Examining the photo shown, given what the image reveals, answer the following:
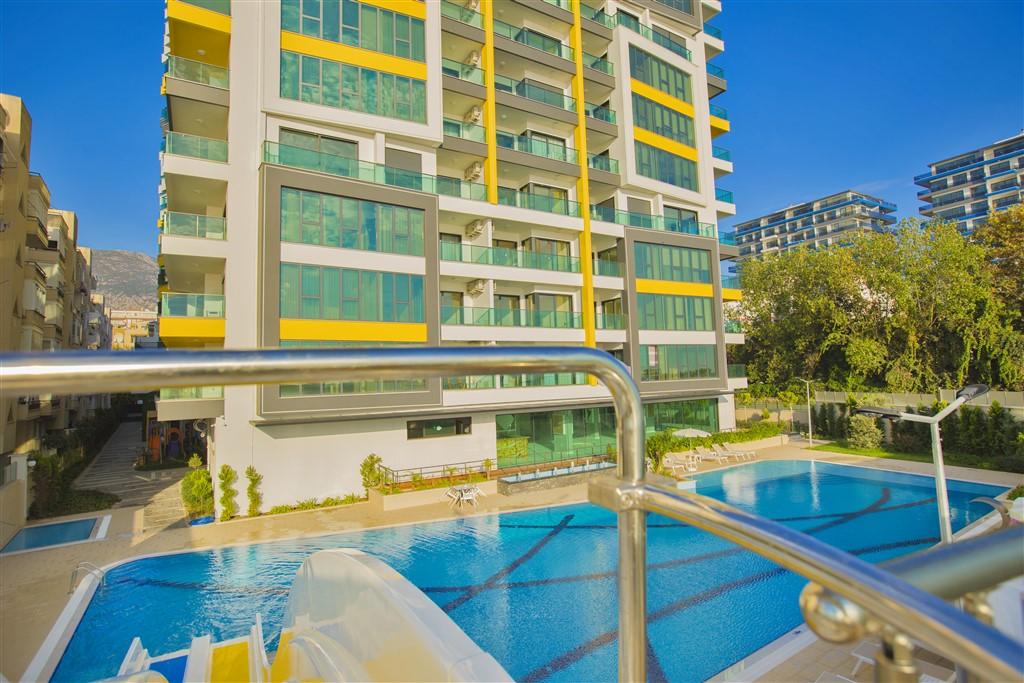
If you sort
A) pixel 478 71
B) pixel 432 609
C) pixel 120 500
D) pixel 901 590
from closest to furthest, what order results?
1. pixel 901 590
2. pixel 432 609
3. pixel 120 500
4. pixel 478 71

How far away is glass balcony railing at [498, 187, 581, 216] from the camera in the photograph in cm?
2408

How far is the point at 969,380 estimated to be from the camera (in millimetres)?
31344

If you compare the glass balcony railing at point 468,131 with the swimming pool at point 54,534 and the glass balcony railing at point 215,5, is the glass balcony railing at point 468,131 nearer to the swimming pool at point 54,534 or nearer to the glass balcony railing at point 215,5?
the glass balcony railing at point 215,5

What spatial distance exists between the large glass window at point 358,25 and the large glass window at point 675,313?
15738 mm

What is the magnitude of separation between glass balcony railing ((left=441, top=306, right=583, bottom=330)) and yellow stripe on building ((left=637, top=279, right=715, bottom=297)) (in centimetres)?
487

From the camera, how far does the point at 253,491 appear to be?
1753cm

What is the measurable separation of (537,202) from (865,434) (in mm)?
20950

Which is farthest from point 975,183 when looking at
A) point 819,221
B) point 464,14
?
point 464,14

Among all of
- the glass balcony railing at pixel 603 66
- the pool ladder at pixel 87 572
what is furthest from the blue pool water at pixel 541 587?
the glass balcony railing at pixel 603 66

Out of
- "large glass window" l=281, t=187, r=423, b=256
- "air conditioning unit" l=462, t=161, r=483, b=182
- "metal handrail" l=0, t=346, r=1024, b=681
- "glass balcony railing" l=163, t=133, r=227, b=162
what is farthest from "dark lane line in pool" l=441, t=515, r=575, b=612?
"glass balcony railing" l=163, t=133, r=227, b=162

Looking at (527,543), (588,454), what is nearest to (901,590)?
(527,543)

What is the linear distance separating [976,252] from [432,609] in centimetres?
3986

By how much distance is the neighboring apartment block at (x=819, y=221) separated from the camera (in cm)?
12219

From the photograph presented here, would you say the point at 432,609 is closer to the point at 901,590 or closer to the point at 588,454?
the point at 901,590
